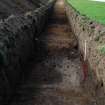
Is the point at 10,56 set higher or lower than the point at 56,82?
higher

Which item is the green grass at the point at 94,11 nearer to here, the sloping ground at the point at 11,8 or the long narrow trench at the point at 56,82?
the long narrow trench at the point at 56,82

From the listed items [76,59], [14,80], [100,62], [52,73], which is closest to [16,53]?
[14,80]

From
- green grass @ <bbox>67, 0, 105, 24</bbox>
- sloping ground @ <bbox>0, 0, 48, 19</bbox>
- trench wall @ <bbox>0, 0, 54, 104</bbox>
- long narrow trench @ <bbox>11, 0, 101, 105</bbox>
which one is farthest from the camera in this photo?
sloping ground @ <bbox>0, 0, 48, 19</bbox>

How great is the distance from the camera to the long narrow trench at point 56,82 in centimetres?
1030

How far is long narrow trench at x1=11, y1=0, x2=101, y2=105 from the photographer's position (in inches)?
406

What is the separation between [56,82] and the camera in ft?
39.9

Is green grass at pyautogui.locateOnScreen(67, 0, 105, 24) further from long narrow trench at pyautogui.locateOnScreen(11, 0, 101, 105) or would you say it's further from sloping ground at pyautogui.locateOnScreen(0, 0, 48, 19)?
sloping ground at pyautogui.locateOnScreen(0, 0, 48, 19)

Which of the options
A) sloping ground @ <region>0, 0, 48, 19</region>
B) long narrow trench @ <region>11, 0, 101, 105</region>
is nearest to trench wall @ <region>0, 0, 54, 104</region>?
long narrow trench @ <region>11, 0, 101, 105</region>

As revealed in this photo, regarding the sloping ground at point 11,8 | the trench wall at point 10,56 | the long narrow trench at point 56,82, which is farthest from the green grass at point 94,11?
the sloping ground at point 11,8

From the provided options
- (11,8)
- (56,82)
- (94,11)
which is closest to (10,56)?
(56,82)

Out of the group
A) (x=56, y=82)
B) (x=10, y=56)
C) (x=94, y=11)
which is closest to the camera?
(x=10, y=56)

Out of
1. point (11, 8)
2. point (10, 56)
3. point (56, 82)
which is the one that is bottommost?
point (56, 82)

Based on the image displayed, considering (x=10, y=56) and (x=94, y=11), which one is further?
(x=94, y=11)

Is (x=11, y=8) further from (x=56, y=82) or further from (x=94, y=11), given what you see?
(x=56, y=82)
